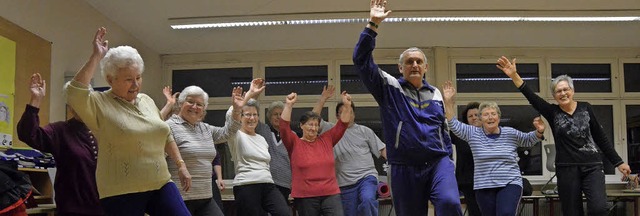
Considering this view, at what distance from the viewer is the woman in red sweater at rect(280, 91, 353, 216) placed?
A: 5.12m

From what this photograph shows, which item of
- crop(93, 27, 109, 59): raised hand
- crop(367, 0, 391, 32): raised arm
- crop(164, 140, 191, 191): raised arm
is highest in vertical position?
crop(367, 0, 391, 32): raised arm

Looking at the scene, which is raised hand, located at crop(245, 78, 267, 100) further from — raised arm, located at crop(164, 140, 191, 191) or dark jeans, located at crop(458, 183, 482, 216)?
dark jeans, located at crop(458, 183, 482, 216)

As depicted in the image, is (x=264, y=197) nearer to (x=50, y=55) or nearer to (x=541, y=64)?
(x=50, y=55)

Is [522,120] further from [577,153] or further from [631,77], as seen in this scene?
[577,153]

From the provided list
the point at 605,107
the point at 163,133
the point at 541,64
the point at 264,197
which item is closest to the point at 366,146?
the point at 264,197

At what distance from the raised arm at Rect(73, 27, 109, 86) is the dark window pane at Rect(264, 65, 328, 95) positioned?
671 cm

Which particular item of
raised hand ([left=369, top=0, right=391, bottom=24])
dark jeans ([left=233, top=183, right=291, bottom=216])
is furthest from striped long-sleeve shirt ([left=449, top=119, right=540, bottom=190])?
raised hand ([left=369, top=0, right=391, bottom=24])

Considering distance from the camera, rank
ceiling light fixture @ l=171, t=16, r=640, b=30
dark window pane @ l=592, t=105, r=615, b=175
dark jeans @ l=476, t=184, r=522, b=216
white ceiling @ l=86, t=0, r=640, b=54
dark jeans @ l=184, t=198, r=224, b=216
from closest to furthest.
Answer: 1. dark jeans @ l=184, t=198, r=224, b=216
2. dark jeans @ l=476, t=184, r=522, b=216
3. white ceiling @ l=86, t=0, r=640, b=54
4. ceiling light fixture @ l=171, t=16, r=640, b=30
5. dark window pane @ l=592, t=105, r=615, b=175

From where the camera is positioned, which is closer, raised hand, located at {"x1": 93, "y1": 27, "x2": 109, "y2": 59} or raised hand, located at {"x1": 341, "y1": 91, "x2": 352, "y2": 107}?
raised hand, located at {"x1": 93, "y1": 27, "x2": 109, "y2": 59}

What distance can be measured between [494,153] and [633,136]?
540 centimetres

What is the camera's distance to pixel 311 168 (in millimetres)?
5172

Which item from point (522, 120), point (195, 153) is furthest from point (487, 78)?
point (195, 153)

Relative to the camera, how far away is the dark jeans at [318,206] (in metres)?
5.09

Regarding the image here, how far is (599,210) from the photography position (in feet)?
13.9
